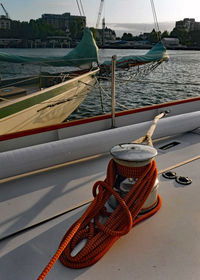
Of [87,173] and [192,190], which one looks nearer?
[192,190]

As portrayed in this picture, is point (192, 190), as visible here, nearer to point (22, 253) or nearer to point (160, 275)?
point (160, 275)

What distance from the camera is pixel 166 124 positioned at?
272cm

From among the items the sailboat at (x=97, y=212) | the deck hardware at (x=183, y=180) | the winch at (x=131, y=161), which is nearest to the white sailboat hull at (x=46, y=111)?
the sailboat at (x=97, y=212)

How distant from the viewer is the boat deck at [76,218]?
3.78 feet

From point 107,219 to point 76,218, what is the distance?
0.87 feet

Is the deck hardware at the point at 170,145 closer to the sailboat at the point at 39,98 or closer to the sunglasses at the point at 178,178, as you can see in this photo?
the sunglasses at the point at 178,178

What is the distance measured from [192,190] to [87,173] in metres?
0.80

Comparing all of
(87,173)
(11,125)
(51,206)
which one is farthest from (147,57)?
(51,206)

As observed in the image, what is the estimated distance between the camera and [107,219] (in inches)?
52.2

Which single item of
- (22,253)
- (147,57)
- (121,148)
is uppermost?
(147,57)

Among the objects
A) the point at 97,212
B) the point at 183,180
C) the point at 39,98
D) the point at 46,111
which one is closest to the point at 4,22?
the point at 46,111

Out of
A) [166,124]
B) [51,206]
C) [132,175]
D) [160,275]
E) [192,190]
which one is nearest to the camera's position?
[160,275]

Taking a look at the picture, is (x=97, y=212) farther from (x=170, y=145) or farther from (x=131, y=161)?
(x=170, y=145)

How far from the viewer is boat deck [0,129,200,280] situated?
3.78 feet
